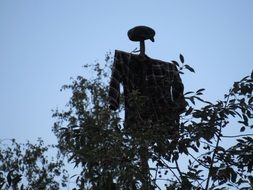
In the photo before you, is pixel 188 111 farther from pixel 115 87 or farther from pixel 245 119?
pixel 115 87

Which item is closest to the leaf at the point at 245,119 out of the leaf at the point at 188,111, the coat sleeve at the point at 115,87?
the leaf at the point at 188,111

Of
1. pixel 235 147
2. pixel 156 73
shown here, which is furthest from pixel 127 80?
pixel 235 147

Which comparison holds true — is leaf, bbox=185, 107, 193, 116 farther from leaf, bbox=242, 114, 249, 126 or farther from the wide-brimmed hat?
the wide-brimmed hat

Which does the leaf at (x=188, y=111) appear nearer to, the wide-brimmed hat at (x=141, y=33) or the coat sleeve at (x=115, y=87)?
the coat sleeve at (x=115, y=87)

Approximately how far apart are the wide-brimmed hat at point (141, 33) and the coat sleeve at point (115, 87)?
454 millimetres

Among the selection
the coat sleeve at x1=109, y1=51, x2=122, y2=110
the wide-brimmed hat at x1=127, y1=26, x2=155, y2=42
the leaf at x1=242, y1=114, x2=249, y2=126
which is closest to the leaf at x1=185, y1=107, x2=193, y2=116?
the leaf at x1=242, y1=114, x2=249, y2=126

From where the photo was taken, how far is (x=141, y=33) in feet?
23.1

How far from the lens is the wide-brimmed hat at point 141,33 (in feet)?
23.1

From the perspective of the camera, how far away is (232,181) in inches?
Answer: 188

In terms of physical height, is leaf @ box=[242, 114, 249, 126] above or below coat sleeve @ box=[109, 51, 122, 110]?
below

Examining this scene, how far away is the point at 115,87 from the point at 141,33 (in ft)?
3.78

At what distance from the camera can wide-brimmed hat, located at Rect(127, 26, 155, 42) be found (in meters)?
7.05

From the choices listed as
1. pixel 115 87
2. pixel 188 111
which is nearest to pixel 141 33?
pixel 115 87

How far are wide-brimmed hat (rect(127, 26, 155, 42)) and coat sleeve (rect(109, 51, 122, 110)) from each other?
454 mm
